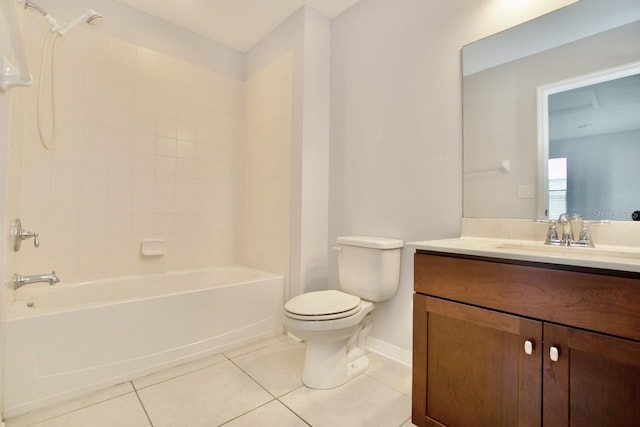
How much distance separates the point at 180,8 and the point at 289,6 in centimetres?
83

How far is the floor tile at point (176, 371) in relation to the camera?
163cm

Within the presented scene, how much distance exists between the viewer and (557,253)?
1.09m

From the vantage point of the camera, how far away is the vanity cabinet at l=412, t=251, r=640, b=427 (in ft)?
2.59

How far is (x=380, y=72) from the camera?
203 centimetres

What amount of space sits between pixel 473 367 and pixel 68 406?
181 centimetres

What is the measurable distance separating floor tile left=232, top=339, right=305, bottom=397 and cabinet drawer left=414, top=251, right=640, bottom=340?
0.97 metres

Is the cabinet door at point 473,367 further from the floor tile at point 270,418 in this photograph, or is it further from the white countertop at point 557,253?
the floor tile at point 270,418

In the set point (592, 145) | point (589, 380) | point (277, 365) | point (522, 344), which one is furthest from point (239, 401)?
point (592, 145)

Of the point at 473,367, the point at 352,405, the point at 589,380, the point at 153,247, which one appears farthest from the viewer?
the point at 153,247

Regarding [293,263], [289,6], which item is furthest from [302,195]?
[289,6]

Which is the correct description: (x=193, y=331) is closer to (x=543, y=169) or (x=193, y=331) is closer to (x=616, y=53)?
(x=543, y=169)

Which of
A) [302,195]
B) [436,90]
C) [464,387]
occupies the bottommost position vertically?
[464,387]

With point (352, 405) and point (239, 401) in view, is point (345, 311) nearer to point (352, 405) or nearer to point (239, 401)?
point (352, 405)

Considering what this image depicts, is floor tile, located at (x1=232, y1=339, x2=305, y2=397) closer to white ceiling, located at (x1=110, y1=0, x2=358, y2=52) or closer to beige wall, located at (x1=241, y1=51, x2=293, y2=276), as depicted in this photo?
beige wall, located at (x1=241, y1=51, x2=293, y2=276)
